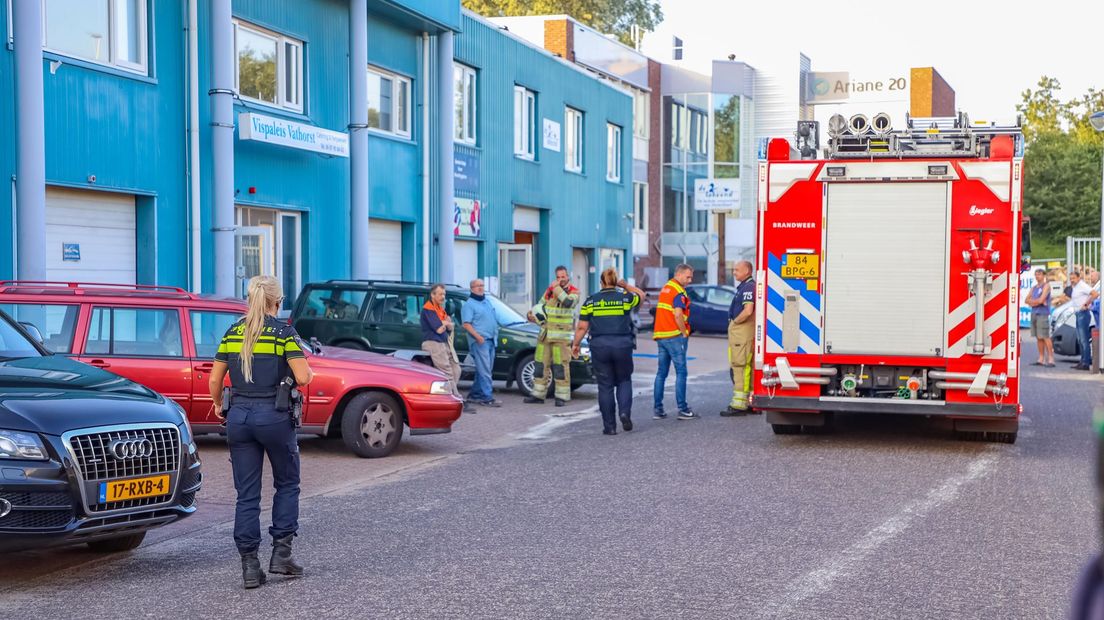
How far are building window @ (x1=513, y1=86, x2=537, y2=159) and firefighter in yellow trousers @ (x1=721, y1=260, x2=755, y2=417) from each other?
15.0m

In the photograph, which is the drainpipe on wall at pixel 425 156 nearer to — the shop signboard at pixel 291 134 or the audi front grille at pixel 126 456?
the shop signboard at pixel 291 134

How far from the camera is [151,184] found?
17.2 metres

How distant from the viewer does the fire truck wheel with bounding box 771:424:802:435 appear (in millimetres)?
12914

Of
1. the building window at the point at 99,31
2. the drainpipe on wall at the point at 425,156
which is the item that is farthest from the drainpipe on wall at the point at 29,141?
the drainpipe on wall at the point at 425,156

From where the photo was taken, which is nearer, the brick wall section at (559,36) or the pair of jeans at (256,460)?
the pair of jeans at (256,460)

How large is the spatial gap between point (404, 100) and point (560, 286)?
9.25 m

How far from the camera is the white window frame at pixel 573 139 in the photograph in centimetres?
3334

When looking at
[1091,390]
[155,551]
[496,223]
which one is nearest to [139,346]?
[155,551]

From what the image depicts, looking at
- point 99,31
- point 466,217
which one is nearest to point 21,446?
point 99,31

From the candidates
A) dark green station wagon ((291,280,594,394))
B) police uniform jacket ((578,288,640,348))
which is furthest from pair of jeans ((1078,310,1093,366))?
police uniform jacket ((578,288,640,348))

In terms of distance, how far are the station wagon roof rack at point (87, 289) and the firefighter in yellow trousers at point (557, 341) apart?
19.5 ft

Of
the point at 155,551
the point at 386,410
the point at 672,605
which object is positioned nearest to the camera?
the point at 672,605

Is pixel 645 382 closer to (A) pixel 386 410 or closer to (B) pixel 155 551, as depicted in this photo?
(A) pixel 386 410

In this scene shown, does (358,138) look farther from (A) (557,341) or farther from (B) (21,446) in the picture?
(B) (21,446)
